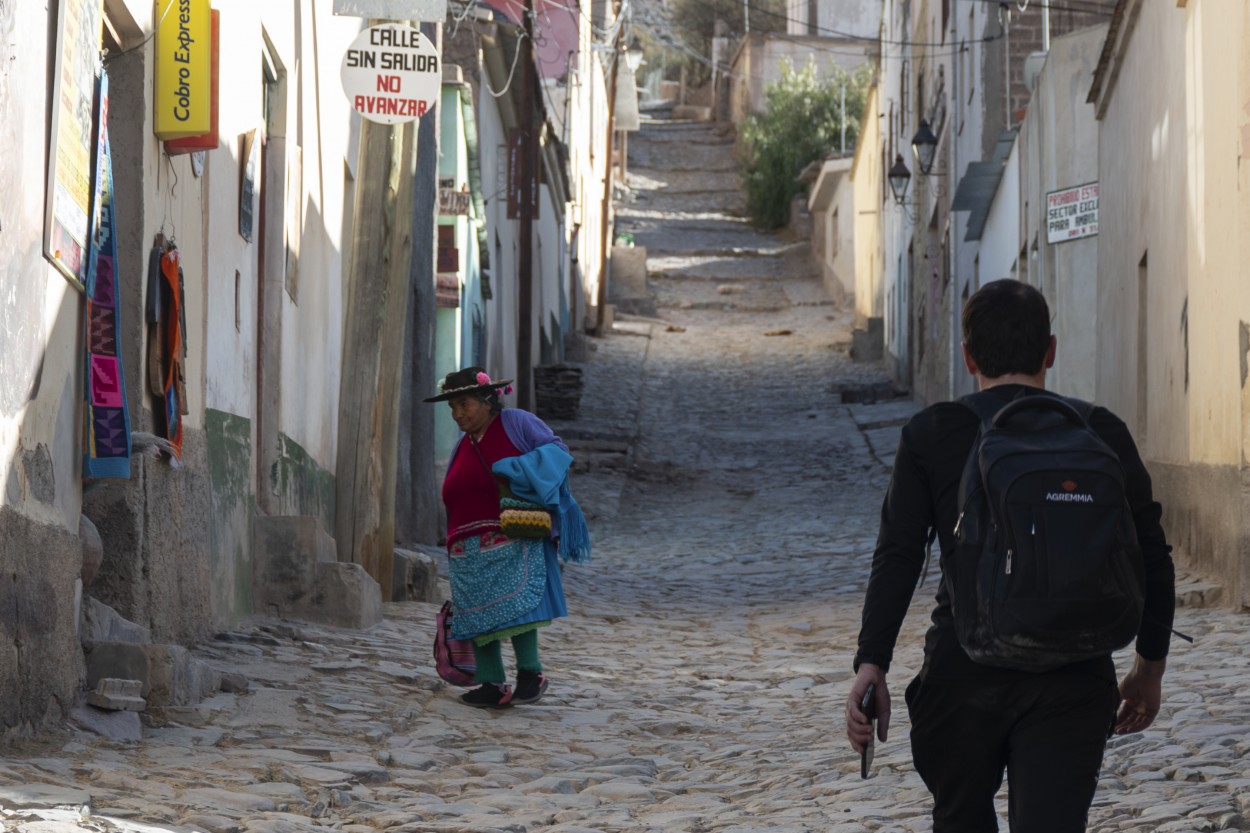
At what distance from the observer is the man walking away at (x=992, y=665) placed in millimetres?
3266

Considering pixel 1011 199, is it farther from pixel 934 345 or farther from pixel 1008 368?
pixel 1008 368

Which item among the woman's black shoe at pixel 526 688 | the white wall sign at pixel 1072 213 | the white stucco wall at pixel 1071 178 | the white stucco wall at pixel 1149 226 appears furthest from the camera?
the white stucco wall at pixel 1071 178

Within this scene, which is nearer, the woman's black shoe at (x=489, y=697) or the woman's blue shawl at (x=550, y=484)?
the woman's blue shawl at (x=550, y=484)

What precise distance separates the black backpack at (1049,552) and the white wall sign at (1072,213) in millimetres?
11962

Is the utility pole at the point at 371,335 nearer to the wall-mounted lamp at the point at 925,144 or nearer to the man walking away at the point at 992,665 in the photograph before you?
the man walking away at the point at 992,665

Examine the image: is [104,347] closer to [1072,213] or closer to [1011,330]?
[1011,330]

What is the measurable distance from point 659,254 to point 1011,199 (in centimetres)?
2837

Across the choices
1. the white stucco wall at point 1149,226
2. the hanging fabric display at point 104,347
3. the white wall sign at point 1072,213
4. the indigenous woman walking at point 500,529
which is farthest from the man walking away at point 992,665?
the white wall sign at point 1072,213

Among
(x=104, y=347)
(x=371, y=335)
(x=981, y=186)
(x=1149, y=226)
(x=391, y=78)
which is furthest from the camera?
(x=981, y=186)

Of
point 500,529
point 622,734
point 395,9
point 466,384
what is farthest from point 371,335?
point 622,734

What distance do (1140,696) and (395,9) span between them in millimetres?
7104

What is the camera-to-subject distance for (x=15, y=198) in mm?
5113

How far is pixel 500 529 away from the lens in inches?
299

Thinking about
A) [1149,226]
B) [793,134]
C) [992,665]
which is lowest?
[992,665]
